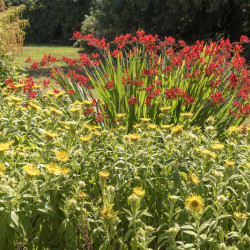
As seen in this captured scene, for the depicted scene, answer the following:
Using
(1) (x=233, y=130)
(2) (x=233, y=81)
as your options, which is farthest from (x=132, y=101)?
(1) (x=233, y=130)

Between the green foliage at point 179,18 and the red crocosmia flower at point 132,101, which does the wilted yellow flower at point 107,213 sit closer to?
the red crocosmia flower at point 132,101

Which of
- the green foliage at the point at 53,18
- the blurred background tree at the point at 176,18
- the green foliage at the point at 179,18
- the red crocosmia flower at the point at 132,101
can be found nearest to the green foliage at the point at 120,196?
the red crocosmia flower at the point at 132,101

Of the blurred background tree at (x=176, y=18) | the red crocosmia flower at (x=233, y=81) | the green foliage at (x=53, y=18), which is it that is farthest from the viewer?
the green foliage at (x=53, y=18)

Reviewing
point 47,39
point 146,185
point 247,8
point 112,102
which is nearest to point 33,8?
point 47,39

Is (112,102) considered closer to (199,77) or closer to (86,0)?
(199,77)

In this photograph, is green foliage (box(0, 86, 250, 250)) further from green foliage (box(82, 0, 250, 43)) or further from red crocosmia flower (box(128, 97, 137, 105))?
green foliage (box(82, 0, 250, 43))

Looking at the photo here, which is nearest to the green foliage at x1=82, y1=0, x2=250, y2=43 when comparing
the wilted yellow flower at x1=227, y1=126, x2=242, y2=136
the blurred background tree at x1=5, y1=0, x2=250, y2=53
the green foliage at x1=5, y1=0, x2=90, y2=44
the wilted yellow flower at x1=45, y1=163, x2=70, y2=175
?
the blurred background tree at x1=5, y1=0, x2=250, y2=53

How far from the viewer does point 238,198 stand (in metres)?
2.25

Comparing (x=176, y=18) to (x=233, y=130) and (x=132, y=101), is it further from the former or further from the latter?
(x=233, y=130)

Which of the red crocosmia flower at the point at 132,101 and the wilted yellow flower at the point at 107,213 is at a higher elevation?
the red crocosmia flower at the point at 132,101

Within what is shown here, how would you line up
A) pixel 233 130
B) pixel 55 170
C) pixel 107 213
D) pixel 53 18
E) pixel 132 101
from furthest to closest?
pixel 53 18 < pixel 132 101 < pixel 233 130 < pixel 55 170 < pixel 107 213

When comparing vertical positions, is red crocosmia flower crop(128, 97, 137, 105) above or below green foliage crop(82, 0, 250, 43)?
below

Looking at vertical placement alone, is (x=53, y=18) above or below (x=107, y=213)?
above

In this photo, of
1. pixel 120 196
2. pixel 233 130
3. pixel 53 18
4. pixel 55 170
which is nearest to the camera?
pixel 55 170
